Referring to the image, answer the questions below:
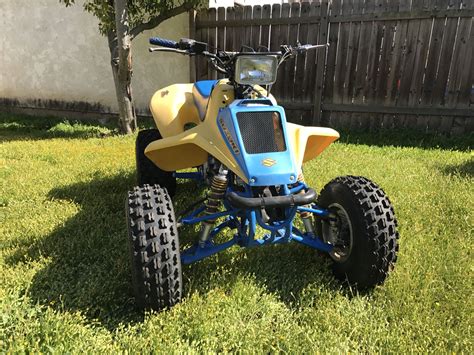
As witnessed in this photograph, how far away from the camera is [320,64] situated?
6.77m

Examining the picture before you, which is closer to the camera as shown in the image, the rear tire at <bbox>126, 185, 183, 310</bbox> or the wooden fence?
the rear tire at <bbox>126, 185, 183, 310</bbox>

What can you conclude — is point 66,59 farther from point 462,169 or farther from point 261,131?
point 462,169

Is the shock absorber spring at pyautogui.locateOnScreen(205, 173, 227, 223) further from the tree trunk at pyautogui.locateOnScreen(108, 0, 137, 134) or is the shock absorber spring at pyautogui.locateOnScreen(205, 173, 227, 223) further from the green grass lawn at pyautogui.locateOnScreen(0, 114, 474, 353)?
the tree trunk at pyautogui.locateOnScreen(108, 0, 137, 134)

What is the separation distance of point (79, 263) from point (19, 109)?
837 centimetres

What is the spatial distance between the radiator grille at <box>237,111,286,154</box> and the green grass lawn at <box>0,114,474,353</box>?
2.59ft

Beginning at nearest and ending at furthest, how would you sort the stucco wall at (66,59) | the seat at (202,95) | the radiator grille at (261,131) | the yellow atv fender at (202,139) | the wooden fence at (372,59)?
the radiator grille at (261,131) < the yellow atv fender at (202,139) < the seat at (202,95) < the wooden fence at (372,59) < the stucco wall at (66,59)

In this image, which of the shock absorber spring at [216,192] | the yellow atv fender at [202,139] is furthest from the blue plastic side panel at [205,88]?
the shock absorber spring at [216,192]

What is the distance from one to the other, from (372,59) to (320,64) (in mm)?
836

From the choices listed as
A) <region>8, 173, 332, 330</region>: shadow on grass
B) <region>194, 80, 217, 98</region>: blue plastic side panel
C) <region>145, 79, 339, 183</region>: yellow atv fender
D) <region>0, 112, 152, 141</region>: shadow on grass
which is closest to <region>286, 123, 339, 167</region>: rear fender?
<region>145, 79, 339, 183</region>: yellow atv fender

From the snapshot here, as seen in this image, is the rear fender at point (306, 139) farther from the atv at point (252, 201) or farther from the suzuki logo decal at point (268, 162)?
the suzuki logo decal at point (268, 162)

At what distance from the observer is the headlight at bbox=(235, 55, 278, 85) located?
7.53 feet

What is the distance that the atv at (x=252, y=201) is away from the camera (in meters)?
2.04

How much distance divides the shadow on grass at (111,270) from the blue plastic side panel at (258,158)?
0.67m

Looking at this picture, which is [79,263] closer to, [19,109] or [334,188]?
[334,188]
